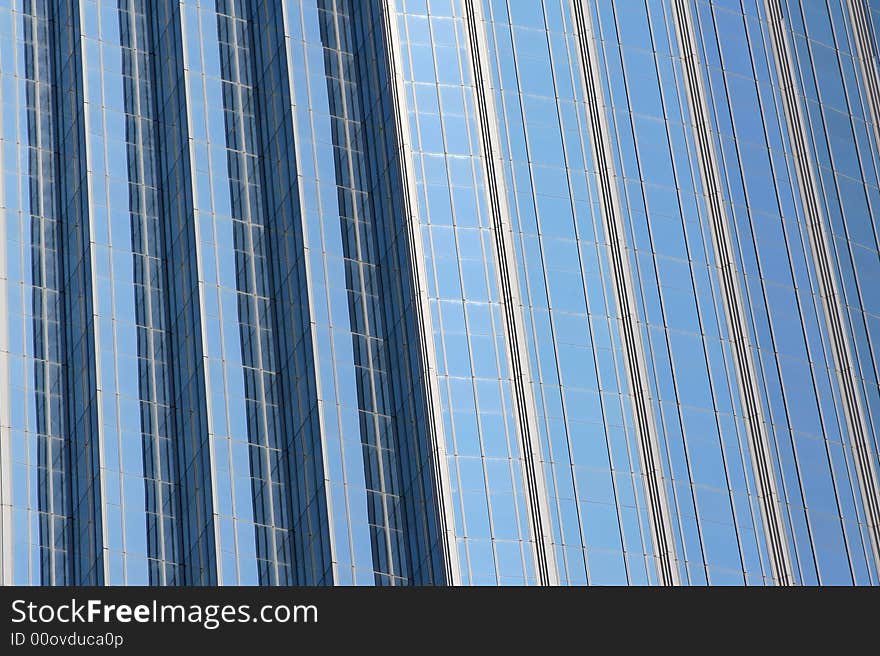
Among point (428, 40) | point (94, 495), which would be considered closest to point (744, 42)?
point (428, 40)

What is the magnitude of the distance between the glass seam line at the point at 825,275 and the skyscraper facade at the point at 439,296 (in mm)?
243

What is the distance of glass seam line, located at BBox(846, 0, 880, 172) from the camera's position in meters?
142

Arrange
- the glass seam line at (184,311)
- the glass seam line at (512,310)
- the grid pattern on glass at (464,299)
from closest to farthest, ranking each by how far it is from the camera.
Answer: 1. the grid pattern on glass at (464,299)
2. the glass seam line at (512,310)
3. the glass seam line at (184,311)

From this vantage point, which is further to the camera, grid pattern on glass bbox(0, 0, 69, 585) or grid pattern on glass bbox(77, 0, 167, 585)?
grid pattern on glass bbox(0, 0, 69, 585)

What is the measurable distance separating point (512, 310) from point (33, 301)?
34433mm

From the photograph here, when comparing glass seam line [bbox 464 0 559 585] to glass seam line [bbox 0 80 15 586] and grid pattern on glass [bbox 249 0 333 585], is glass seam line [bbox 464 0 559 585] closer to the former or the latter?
grid pattern on glass [bbox 249 0 333 585]

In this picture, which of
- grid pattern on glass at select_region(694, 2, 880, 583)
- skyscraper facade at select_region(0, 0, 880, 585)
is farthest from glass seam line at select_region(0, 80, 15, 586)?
grid pattern on glass at select_region(694, 2, 880, 583)

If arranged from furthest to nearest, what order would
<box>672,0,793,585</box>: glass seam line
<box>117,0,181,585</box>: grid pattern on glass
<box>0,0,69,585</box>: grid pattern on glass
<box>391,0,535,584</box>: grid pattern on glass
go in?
1. <box>0,0,69,585</box>: grid pattern on glass
2. <box>117,0,181,585</box>: grid pattern on glass
3. <box>672,0,793,585</box>: glass seam line
4. <box>391,0,535,584</box>: grid pattern on glass

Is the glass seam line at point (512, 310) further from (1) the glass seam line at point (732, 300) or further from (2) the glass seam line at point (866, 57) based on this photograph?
(2) the glass seam line at point (866, 57)

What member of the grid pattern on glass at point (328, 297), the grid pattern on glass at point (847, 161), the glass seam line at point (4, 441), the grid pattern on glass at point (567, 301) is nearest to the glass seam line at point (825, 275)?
the grid pattern on glass at point (847, 161)

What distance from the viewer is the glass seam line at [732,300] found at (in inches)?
4564

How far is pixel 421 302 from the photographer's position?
4678 inches

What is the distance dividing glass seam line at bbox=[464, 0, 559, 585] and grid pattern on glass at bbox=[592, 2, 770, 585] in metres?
7.73

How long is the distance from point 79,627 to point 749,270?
87916mm
